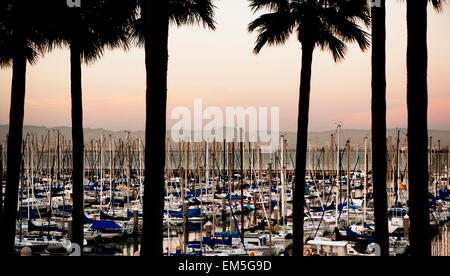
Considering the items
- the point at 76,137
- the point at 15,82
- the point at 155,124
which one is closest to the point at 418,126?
the point at 155,124

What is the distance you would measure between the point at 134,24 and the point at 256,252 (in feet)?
40.3

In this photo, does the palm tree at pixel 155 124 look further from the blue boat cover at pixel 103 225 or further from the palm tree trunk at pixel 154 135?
the blue boat cover at pixel 103 225

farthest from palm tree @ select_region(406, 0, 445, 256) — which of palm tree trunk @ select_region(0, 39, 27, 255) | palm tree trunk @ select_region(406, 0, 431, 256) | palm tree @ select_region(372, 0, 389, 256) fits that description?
palm tree trunk @ select_region(0, 39, 27, 255)

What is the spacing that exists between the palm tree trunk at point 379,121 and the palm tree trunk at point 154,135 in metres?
4.02

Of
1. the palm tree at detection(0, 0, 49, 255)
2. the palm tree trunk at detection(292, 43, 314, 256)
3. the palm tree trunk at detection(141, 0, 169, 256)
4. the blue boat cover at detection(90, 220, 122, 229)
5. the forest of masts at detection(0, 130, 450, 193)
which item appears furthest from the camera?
the forest of masts at detection(0, 130, 450, 193)

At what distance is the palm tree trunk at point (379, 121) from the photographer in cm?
877

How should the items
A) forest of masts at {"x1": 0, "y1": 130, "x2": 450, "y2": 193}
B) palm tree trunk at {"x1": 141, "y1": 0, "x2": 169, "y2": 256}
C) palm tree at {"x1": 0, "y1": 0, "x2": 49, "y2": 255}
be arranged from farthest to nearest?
forest of masts at {"x1": 0, "y1": 130, "x2": 450, "y2": 193} → palm tree at {"x1": 0, "y1": 0, "x2": 49, "y2": 255} → palm tree trunk at {"x1": 141, "y1": 0, "x2": 169, "y2": 256}

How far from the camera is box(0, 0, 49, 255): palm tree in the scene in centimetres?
1112

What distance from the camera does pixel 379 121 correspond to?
8891 millimetres

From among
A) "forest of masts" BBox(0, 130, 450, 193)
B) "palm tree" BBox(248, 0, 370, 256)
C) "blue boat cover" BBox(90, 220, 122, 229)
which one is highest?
"palm tree" BBox(248, 0, 370, 256)

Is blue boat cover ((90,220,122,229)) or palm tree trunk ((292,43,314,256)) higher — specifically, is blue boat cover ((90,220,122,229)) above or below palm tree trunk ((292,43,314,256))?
below

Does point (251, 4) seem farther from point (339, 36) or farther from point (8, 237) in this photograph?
point (8, 237)

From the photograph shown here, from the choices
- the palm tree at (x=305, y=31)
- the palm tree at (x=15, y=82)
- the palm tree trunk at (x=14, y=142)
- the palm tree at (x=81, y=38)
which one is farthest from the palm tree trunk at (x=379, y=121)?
the palm tree trunk at (x=14, y=142)

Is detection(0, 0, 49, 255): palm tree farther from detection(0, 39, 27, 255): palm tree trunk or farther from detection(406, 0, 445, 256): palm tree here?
detection(406, 0, 445, 256): palm tree
